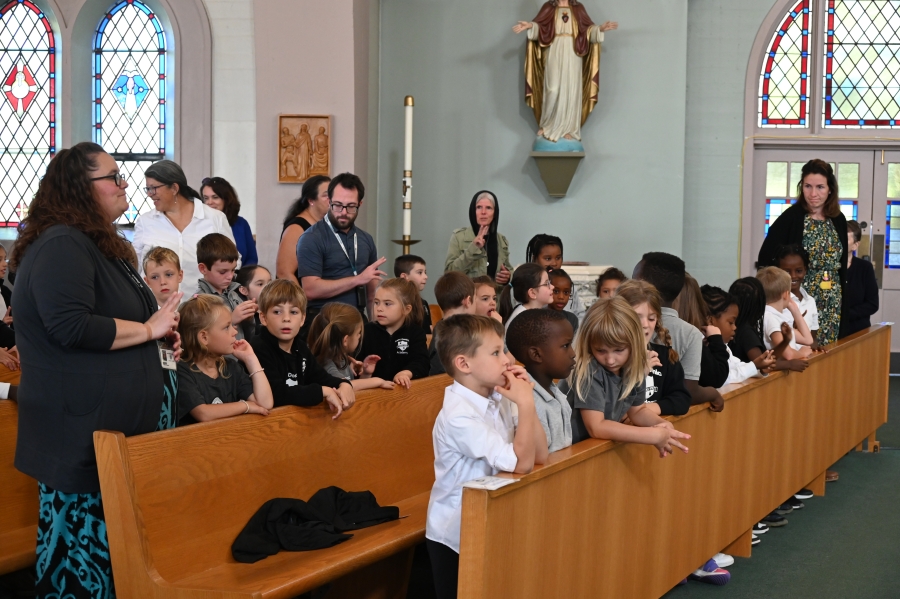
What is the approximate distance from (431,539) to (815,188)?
433cm

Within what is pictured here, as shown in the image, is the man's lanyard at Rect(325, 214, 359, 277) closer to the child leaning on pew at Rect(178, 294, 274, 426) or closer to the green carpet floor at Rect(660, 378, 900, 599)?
the child leaning on pew at Rect(178, 294, 274, 426)

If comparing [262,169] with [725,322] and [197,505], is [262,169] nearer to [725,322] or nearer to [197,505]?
[725,322]

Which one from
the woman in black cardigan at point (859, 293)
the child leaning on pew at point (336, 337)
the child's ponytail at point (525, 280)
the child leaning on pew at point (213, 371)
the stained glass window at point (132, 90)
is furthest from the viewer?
the stained glass window at point (132, 90)

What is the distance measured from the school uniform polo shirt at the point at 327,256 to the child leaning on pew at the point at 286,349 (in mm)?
1077

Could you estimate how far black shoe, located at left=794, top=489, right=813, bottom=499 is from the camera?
5.55 m

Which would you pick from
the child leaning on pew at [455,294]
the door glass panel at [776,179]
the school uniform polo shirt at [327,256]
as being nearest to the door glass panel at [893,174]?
the door glass panel at [776,179]

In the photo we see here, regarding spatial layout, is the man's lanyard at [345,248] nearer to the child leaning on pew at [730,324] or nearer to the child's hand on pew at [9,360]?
the child's hand on pew at [9,360]

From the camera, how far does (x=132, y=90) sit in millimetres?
9922

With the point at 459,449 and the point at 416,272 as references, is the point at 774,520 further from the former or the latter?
the point at 459,449

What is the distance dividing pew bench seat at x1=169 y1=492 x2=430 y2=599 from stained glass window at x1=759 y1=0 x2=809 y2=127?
8129mm

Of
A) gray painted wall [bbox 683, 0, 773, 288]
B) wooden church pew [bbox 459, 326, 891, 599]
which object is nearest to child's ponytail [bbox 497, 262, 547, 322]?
wooden church pew [bbox 459, 326, 891, 599]

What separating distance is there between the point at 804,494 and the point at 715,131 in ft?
17.2

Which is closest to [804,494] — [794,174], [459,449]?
[459,449]

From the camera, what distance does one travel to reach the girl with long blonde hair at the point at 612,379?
10.4 feet
